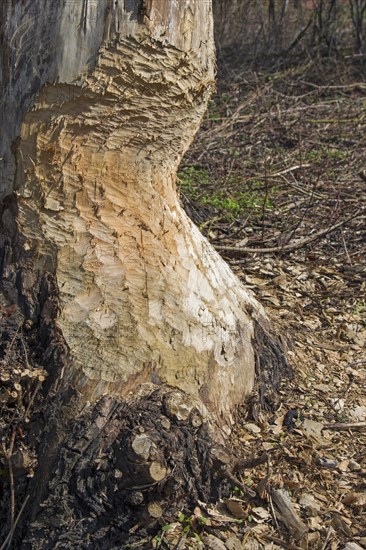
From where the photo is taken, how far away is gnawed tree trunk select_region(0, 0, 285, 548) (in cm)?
238

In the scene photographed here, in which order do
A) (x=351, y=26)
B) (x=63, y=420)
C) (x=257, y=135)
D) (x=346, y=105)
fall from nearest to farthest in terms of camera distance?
(x=63, y=420)
(x=257, y=135)
(x=346, y=105)
(x=351, y=26)

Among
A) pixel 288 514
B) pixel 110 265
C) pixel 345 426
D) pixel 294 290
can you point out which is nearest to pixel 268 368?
pixel 345 426

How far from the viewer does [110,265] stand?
2.61m

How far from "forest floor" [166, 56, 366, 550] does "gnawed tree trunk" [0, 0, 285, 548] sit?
21 centimetres

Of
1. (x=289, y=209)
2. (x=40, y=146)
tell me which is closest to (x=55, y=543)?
(x=40, y=146)

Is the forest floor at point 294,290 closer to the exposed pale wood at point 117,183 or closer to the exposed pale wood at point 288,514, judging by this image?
the exposed pale wood at point 288,514

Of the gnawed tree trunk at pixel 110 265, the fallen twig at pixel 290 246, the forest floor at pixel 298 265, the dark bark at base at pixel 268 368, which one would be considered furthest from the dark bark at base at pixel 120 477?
the fallen twig at pixel 290 246

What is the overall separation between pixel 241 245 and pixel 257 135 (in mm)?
2278

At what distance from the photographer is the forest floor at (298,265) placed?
250 cm

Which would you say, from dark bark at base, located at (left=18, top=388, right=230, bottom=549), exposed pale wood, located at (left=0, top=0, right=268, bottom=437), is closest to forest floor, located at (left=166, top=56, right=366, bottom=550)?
dark bark at base, located at (left=18, top=388, right=230, bottom=549)

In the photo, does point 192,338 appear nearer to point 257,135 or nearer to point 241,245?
point 241,245

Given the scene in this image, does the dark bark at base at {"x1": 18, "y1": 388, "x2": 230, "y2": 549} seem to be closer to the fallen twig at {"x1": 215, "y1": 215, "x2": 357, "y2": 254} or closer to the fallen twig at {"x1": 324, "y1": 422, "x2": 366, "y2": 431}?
the fallen twig at {"x1": 324, "y1": 422, "x2": 366, "y2": 431}

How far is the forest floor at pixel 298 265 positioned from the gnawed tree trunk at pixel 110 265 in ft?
0.67

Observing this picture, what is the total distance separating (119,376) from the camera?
2527 mm
